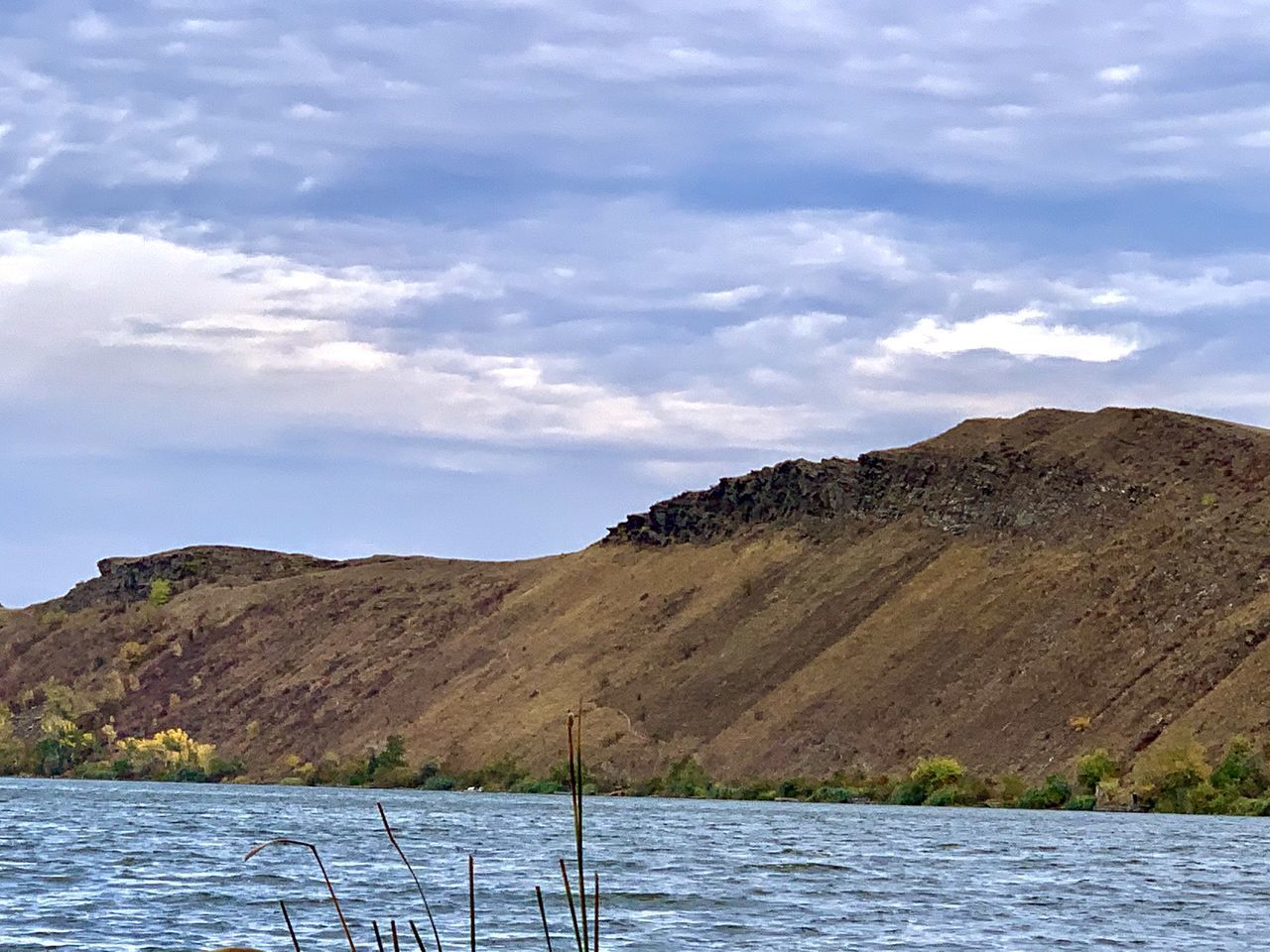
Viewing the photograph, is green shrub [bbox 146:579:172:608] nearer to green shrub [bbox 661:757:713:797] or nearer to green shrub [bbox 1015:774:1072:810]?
green shrub [bbox 661:757:713:797]

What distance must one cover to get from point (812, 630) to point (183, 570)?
228 ft

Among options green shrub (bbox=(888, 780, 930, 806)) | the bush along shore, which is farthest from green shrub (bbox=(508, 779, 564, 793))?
green shrub (bbox=(888, 780, 930, 806))

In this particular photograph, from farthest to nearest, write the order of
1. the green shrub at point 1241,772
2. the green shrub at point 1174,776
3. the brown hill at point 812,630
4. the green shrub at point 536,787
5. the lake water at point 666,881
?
the green shrub at point 536,787 → the brown hill at point 812,630 → the green shrub at point 1174,776 → the green shrub at point 1241,772 → the lake water at point 666,881

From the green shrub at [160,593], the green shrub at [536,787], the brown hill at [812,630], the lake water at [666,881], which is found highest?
the green shrub at [160,593]

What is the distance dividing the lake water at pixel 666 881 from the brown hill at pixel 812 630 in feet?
94.0

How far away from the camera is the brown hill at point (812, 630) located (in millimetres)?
100812

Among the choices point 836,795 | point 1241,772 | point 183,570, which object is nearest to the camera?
point 1241,772

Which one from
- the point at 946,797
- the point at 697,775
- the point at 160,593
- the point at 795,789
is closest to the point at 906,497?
the point at 697,775

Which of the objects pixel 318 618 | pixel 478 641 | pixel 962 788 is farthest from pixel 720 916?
pixel 318 618

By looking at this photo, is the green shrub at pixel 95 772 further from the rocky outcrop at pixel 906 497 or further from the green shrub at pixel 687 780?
the green shrub at pixel 687 780

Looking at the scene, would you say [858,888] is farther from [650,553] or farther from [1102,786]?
[650,553]

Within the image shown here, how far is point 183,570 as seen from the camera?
16550 cm

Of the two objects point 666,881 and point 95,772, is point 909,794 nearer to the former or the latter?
point 666,881

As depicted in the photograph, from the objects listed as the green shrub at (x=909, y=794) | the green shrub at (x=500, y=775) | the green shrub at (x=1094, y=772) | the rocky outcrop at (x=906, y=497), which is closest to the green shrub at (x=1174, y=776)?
the green shrub at (x=1094, y=772)
